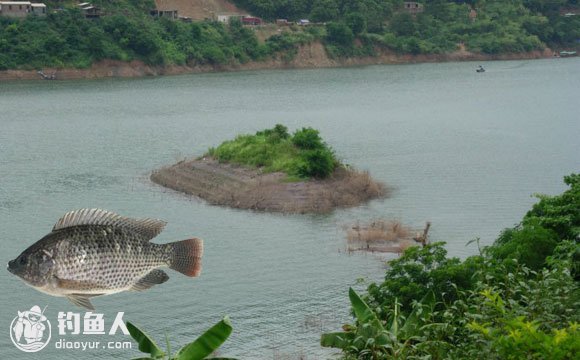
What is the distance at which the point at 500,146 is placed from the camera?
38.4 meters

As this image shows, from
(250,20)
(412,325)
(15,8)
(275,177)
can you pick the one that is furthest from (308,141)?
(250,20)

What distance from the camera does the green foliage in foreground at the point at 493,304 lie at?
7551 mm

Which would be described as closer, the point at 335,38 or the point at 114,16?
the point at 114,16

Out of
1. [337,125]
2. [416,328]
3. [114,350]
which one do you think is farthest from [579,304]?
[337,125]

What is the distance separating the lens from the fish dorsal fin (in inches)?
196

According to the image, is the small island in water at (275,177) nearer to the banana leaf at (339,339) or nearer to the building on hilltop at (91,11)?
the banana leaf at (339,339)

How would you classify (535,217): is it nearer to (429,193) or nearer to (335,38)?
(429,193)

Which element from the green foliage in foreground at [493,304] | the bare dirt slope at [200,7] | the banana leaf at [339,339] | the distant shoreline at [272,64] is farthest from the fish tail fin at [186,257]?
the bare dirt slope at [200,7]

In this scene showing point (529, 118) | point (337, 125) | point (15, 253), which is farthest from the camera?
point (529, 118)

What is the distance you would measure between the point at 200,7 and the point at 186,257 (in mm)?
72320

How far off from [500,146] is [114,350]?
2617 cm

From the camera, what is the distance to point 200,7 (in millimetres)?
76000

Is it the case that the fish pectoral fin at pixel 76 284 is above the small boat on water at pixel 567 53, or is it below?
above

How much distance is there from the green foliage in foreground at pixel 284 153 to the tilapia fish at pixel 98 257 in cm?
2210
